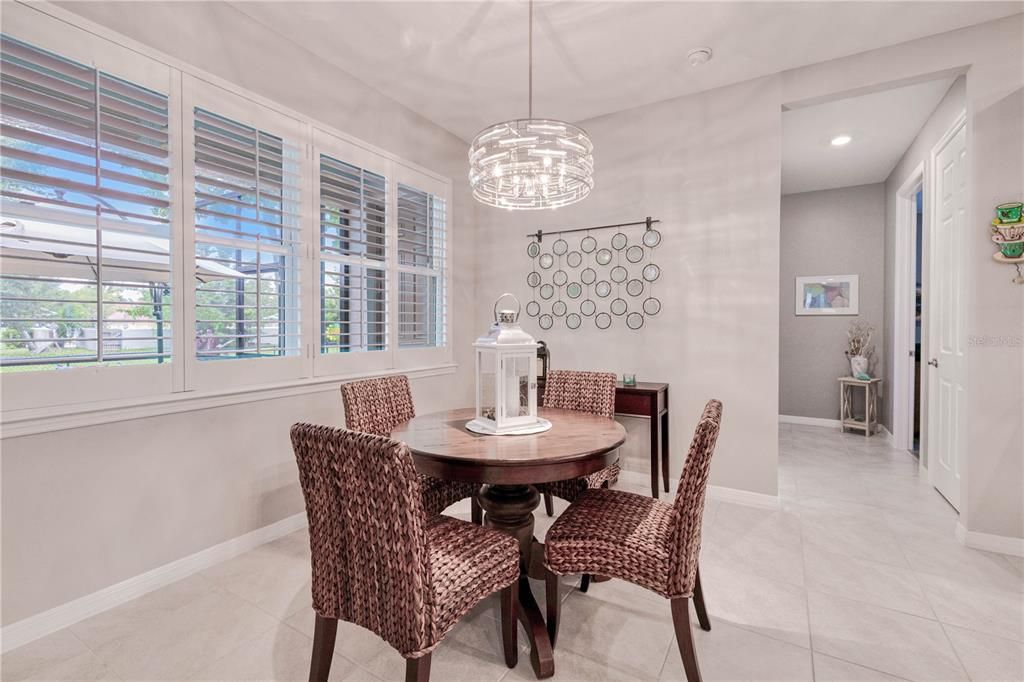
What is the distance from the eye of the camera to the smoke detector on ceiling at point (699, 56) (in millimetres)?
2773

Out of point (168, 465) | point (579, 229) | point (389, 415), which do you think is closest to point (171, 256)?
point (168, 465)

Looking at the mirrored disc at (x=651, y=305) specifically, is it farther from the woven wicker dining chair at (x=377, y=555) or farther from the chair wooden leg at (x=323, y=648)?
the chair wooden leg at (x=323, y=648)

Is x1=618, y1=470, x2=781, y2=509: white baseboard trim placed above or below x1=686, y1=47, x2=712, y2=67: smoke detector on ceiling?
below

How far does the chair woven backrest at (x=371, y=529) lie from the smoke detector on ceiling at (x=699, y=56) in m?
2.92

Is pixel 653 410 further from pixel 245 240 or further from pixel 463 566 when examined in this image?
pixel 245 240

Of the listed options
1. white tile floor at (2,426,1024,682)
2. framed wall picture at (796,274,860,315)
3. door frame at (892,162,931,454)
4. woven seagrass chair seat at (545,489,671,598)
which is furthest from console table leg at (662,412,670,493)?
framed wall picture at (796,274,860,315)

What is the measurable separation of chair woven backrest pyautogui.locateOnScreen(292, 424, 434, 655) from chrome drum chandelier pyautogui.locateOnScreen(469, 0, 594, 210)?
139cm

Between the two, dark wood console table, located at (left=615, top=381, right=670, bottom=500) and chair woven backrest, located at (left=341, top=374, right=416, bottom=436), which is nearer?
chair woven backrest, located at (left=341, top=374, right=416, bottom=436)

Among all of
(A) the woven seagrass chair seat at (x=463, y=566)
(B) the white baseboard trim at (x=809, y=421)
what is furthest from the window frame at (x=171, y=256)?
(B) the white baseboard trim at (x=809, y=421)

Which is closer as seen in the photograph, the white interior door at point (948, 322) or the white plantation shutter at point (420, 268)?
the white interior door at point (948, 322)

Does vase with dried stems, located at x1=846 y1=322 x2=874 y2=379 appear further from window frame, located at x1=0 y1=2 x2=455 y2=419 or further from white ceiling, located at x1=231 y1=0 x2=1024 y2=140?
window frame, located at x1=0 y1=2 x2=455 y2=419

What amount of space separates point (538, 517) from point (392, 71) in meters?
3.03

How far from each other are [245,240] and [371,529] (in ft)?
6.23

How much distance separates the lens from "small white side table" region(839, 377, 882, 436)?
4918 millimetres
